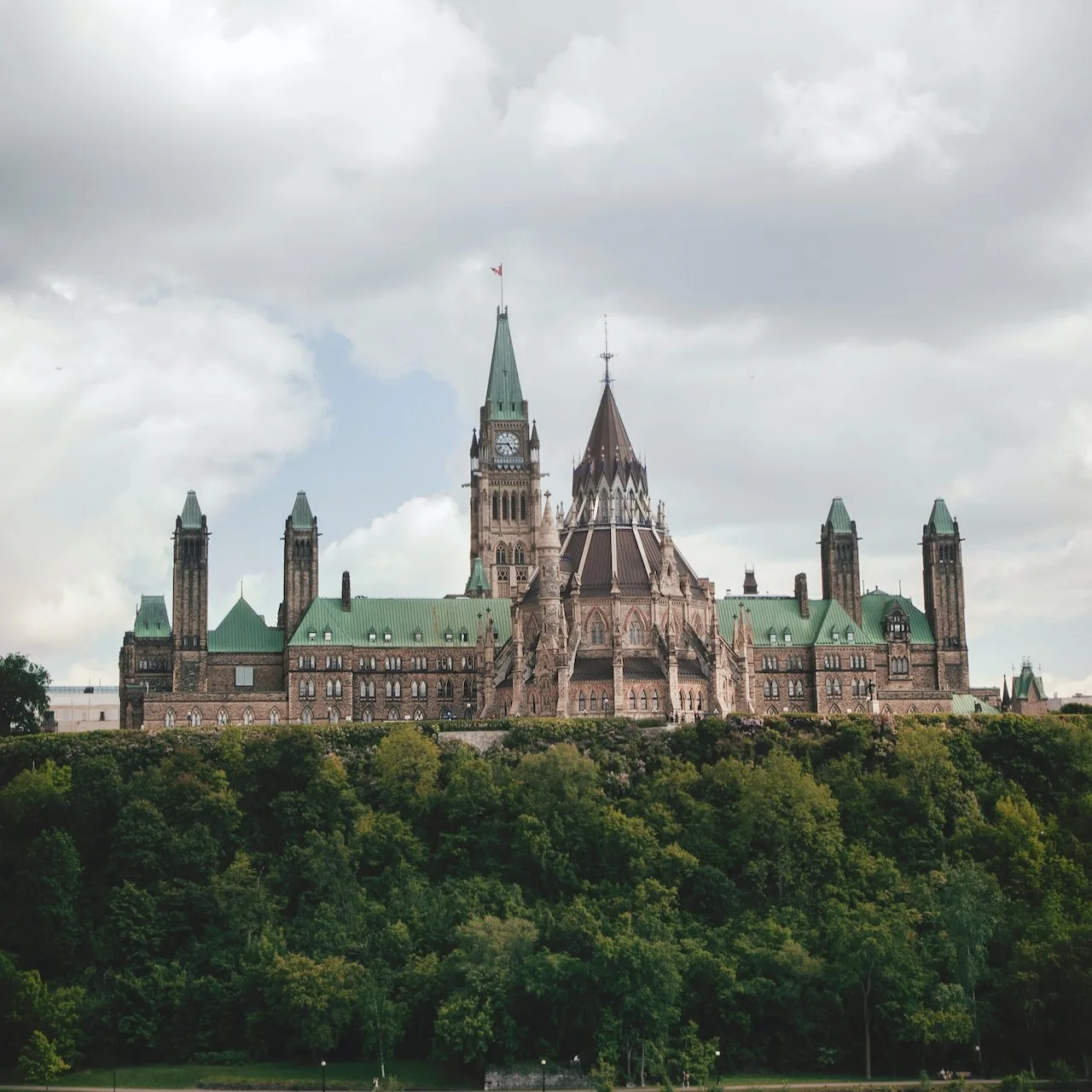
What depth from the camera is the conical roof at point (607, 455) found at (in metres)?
162

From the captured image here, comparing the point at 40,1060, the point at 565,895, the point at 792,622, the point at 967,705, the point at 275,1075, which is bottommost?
the point at 275,1075

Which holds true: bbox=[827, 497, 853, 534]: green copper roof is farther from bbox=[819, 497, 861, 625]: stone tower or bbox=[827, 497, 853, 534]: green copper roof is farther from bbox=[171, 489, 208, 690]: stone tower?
bbox=[171, 489, 208, 690]: stone tower

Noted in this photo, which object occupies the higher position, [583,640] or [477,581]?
[477,581]

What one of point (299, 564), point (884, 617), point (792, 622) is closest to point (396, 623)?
point (299, 564)

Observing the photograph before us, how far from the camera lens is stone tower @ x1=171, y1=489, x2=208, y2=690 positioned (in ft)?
549

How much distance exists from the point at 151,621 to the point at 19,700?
1830 centimetres

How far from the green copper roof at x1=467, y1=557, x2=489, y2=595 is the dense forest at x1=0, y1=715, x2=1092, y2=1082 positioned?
52143 mm

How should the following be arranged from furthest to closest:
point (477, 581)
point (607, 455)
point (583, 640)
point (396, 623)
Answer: point (477, 581) → point (396, 623) → point (607, 455) → point (583, 640)

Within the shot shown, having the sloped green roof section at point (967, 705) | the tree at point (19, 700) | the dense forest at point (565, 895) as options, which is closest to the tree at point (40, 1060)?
the dense forest at point (565, 895)

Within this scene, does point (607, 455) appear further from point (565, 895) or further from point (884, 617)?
point (565, 895)

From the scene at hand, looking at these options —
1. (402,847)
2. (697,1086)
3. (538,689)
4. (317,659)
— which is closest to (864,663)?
(538,689)

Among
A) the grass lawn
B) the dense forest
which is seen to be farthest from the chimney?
the grass lawn

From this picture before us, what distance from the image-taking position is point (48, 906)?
11881 cm

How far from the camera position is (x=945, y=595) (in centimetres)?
18012
